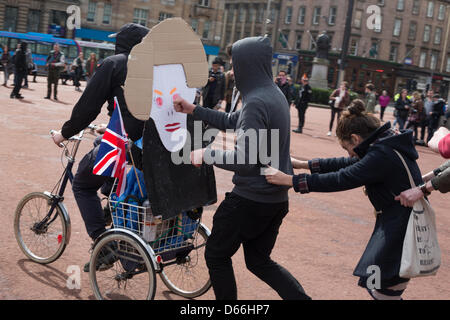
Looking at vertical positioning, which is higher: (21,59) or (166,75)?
(166,75)

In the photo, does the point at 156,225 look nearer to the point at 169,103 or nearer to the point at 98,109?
the point at 169,103

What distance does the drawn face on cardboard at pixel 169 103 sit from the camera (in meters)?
3.29

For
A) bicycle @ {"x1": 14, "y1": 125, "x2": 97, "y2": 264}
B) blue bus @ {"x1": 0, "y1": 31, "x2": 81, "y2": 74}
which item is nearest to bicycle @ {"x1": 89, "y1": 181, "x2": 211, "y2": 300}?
bicycle @ {"x1": 14, "y1": 125, "x2": 97, "y2": 264}

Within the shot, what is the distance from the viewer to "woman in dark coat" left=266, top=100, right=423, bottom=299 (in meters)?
2.91

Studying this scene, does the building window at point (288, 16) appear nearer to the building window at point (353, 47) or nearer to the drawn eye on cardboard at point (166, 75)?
the building window at point (353, 47)

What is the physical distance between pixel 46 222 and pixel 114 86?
1280 mm

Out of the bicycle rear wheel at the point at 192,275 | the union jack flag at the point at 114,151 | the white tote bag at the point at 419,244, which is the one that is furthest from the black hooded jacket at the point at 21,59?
the white tote bag at the point at 419,244

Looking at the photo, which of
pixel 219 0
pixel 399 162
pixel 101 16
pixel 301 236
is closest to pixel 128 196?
pixel 399 162

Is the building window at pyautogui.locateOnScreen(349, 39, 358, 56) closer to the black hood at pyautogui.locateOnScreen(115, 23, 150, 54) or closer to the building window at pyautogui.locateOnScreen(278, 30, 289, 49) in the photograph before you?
the building window at pyautogui.locateOnScreen(278, 30, 289, 49)

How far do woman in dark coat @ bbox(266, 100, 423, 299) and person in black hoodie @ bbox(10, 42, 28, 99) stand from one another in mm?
15994

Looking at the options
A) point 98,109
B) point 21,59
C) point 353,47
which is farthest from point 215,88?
point 353,47

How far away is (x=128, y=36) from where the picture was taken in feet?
12.4

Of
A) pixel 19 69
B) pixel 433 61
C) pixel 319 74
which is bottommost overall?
pixel 19 69
